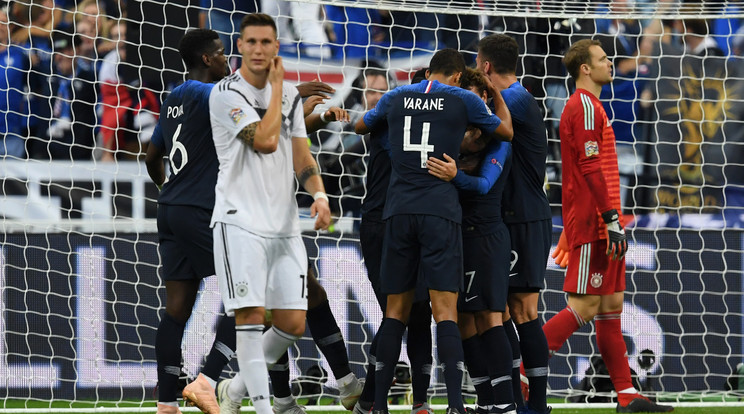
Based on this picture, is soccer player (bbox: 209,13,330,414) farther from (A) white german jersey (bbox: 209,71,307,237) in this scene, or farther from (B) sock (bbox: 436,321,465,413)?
(B) sock (bbox: 436,321,465,413)

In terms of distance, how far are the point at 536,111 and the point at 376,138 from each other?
93 cm

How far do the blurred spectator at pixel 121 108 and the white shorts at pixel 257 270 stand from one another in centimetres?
411

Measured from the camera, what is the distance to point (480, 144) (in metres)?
5.71

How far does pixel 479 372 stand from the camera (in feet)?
18.7

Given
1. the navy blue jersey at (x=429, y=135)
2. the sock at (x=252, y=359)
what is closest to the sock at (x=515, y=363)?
the navy blue jersey at (x=429, y=135)

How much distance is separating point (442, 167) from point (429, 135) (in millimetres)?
183

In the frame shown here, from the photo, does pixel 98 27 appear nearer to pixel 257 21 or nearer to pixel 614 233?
pixel 257 21

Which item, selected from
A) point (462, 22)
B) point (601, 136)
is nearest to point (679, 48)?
point (462, 22)

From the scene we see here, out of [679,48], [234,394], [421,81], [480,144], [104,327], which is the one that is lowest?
[234,394]

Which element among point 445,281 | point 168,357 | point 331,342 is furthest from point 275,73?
point 331,342

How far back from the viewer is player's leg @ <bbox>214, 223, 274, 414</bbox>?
4719 millimetres

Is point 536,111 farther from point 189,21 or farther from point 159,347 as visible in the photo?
point 189,21

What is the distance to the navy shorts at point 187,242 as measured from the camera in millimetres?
5477

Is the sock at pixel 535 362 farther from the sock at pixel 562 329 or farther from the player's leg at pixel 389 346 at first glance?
the player's leg at pixel 389 346
